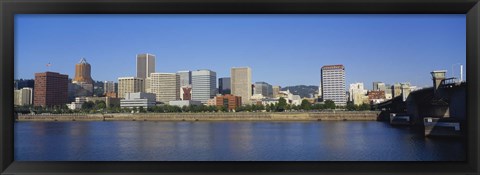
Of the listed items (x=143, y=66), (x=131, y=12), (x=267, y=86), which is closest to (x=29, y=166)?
(x=131, y=12)

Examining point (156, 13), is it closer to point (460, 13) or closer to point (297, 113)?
point (460, 13)

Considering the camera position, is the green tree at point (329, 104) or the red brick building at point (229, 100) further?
the red brick building at point (229, 100)

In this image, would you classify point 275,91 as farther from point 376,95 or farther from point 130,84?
point 130,84

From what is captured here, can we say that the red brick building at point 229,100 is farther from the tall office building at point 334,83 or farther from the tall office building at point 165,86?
the tall office building at point 334,83

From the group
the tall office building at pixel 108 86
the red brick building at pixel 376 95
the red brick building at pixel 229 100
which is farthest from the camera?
the red brick building at pixel 229 100

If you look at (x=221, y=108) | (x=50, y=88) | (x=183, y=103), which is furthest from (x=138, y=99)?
(x=50, y=88)

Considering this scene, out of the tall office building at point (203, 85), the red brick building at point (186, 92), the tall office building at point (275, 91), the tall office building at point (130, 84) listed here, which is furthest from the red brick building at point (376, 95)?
the tall office building at point (130, 84)

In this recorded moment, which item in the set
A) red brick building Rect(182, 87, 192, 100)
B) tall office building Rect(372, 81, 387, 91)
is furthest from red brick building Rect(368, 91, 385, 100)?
Result: red brick building Rect(182, 87, 192, 100)
